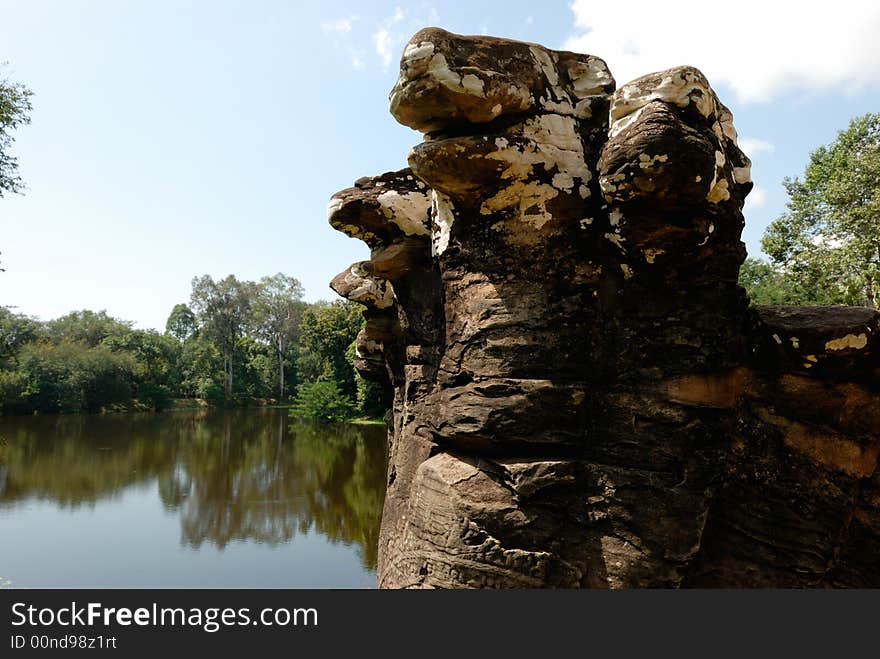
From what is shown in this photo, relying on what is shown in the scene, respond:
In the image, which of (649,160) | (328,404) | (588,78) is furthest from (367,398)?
(649,160)

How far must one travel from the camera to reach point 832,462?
116 inches

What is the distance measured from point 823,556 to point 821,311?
1.28 meters

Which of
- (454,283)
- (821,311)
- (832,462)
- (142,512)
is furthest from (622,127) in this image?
(142,512)

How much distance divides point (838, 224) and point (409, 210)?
44.1 feet

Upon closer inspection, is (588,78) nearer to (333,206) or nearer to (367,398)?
(333,206)

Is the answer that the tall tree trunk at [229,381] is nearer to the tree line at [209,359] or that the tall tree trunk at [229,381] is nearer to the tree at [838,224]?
the tree line at [209,359]

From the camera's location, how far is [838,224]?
13.3 m

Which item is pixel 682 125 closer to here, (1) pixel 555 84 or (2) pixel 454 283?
(1) pixel 555 84

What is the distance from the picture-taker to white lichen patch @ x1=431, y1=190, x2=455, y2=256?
336 centimetres

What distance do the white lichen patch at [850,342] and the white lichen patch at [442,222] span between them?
6.89 ft

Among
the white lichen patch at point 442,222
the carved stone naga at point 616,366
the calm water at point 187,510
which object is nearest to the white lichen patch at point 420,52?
the carved stone naga at point 616,366

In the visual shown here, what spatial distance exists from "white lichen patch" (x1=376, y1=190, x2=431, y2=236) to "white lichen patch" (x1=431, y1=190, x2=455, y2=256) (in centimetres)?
42

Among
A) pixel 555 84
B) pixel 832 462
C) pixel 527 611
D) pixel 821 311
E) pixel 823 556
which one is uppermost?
pixel 555 84

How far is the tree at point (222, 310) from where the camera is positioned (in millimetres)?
45281
